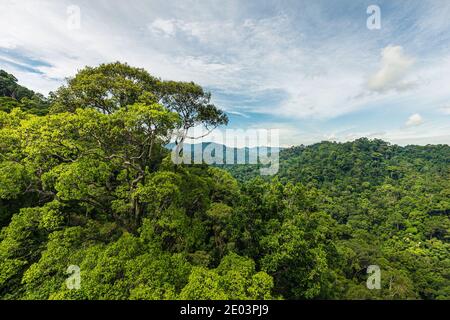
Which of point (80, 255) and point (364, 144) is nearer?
point (80, 255)

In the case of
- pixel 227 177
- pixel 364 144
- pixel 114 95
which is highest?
pixel 364 144

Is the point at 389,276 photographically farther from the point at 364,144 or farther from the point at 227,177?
the point at 364,144

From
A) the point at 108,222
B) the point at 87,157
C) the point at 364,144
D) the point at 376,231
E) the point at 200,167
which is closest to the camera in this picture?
the point at 87,157

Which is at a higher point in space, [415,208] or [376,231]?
[415,208]

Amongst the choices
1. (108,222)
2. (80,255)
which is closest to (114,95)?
(108,222)

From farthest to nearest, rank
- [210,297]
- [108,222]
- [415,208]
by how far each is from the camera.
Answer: [415,208]
[108,222]
[210,297]

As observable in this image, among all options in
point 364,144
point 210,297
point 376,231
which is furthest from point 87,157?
point 364,144
